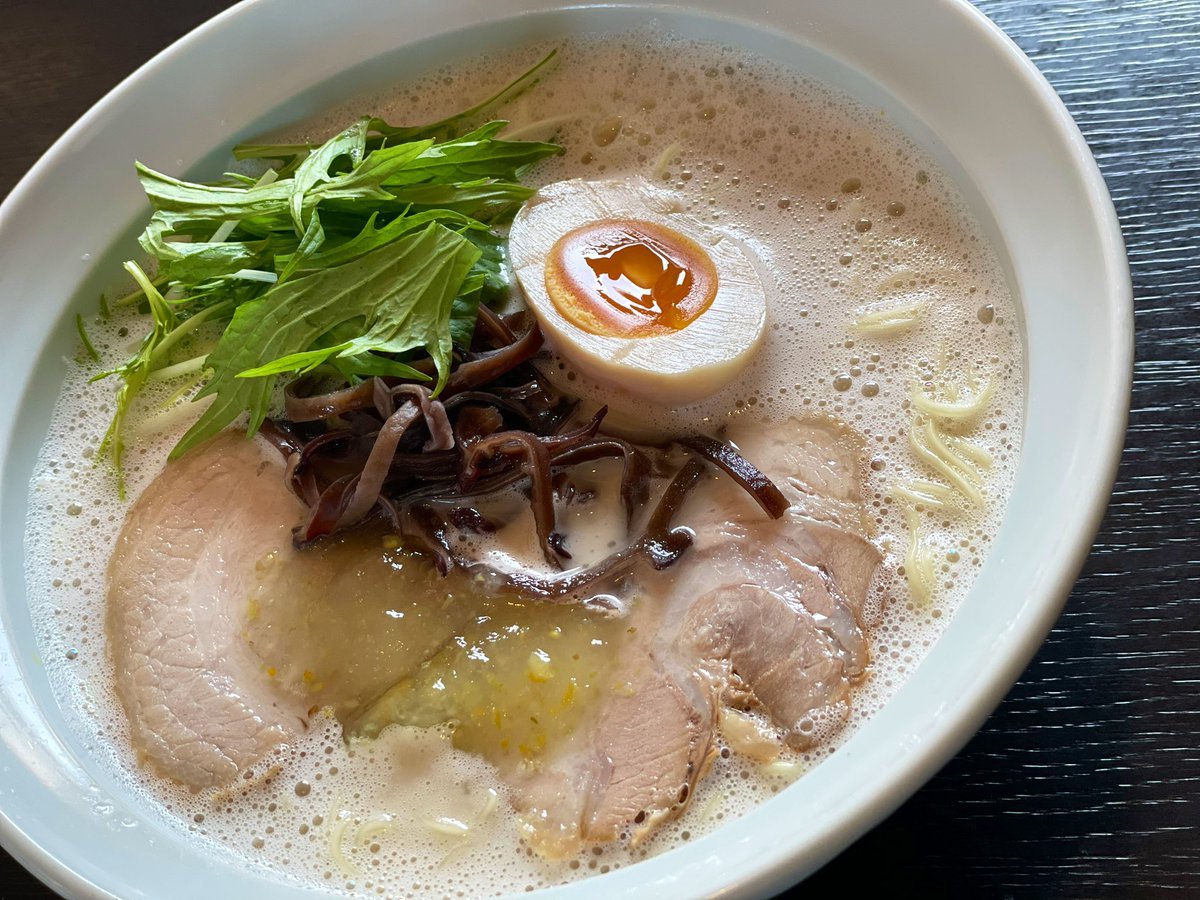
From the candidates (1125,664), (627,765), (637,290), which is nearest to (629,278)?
(637,290)

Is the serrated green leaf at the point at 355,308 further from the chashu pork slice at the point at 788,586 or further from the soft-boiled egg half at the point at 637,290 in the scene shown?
the chashu pork slice at the point at 788,586

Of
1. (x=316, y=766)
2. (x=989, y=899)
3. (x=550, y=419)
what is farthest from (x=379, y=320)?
(x=989, y=899)

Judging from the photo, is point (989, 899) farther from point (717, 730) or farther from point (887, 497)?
point (887, 497)

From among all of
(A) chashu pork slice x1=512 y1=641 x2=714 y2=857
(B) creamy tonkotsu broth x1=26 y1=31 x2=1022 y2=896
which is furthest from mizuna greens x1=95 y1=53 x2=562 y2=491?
(A) chashu pork slice x1=512 y1=641 x2=714 y2=857

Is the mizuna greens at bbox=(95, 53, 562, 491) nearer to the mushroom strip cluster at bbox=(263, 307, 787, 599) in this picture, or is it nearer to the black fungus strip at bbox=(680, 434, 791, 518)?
the mushroom strip cluster at bbox=(263, 307, 787, 599)

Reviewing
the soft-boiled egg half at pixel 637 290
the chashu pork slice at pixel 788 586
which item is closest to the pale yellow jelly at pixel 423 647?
A: the chashu pork slice at pixel 788 586
